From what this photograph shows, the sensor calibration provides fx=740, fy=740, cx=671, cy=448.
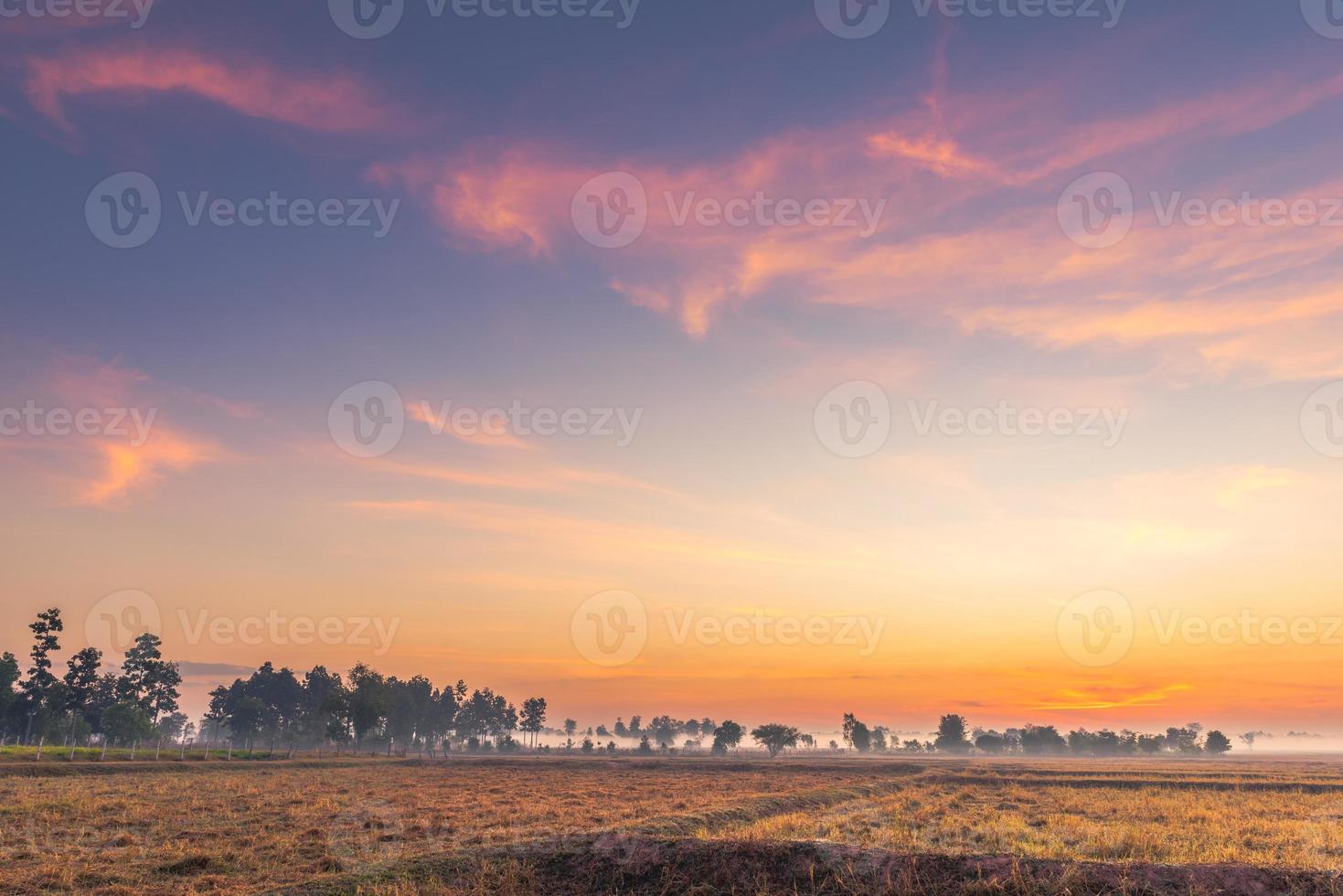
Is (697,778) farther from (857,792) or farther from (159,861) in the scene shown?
(159,861)

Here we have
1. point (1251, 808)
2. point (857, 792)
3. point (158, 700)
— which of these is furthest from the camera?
point (158, 700)

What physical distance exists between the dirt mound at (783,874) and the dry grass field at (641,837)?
0.05 m

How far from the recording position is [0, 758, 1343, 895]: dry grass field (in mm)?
16391

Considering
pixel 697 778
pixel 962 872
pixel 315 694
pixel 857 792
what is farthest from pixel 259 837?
pixel 315 694

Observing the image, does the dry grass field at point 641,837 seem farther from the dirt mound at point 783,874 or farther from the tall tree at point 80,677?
the tall tree at point 80,677

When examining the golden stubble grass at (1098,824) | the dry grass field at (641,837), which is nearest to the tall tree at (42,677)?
the dry grass field at (641,837)

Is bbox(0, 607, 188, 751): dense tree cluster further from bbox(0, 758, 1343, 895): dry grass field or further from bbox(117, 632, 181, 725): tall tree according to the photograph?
A: bbox(0, 758, 1343, 895): dry grass field

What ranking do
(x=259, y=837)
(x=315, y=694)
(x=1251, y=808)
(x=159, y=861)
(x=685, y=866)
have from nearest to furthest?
(x=685, y=866) → (x=159, y=861) → (x=259, y=837) → (x=1251, y=808) → (x=315, y=694)

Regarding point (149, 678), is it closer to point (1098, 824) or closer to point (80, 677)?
point (80, 677)

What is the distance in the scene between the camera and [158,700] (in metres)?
135

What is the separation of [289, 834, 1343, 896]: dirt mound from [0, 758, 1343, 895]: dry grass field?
0.05m

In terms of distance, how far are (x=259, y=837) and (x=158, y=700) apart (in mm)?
134959

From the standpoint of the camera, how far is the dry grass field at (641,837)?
645 inches

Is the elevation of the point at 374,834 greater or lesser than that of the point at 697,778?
greater
